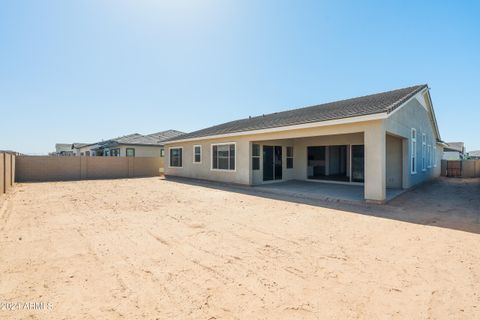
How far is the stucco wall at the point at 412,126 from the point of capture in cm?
908

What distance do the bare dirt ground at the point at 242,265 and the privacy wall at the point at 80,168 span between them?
41.3ft

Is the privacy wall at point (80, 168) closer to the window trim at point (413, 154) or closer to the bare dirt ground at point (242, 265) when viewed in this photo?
the bare dirt ground at point (242, 265)

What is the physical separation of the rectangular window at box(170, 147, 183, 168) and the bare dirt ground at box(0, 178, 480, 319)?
11.8 meters

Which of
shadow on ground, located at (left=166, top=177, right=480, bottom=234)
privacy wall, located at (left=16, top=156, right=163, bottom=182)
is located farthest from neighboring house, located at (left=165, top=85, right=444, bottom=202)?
privacy wall, located at (left=16, top=156, right=163, bottom=182)

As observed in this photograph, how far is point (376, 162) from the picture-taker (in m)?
7.76

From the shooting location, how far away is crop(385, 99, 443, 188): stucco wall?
29.8ft

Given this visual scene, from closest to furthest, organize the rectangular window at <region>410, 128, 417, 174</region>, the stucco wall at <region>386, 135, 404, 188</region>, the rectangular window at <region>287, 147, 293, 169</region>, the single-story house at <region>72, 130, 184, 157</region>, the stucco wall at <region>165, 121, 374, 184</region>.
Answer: the stucco wall at <region>165, 121, 374, 184</region> → the stucco wall at <region>386, 135, 404, 188</region> → the rectangular window at <region>410, 128, 417, 174</region> → the rectangular window at <region>287, 147, 293, 169</region> → the single-story house at <region>72, 130, 184, 157</region>

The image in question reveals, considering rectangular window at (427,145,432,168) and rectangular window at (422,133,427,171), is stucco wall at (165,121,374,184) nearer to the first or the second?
rectangular window at (422,133,427,171)

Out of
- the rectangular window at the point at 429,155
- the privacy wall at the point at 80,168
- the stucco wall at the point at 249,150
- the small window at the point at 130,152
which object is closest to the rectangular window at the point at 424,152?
the rectangular window at the point at 429,155

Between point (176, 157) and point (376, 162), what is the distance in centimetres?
1461

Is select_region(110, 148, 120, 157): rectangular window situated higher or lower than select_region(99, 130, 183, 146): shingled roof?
lower

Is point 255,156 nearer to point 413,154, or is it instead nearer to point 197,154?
point 197,154

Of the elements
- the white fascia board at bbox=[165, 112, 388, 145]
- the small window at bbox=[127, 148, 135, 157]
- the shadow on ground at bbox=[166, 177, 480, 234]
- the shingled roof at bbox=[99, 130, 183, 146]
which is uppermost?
the shingled roof at bbox=[99, 130, 183, 146]

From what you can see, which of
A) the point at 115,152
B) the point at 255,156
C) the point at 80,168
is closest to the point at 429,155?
the point at 255,156
